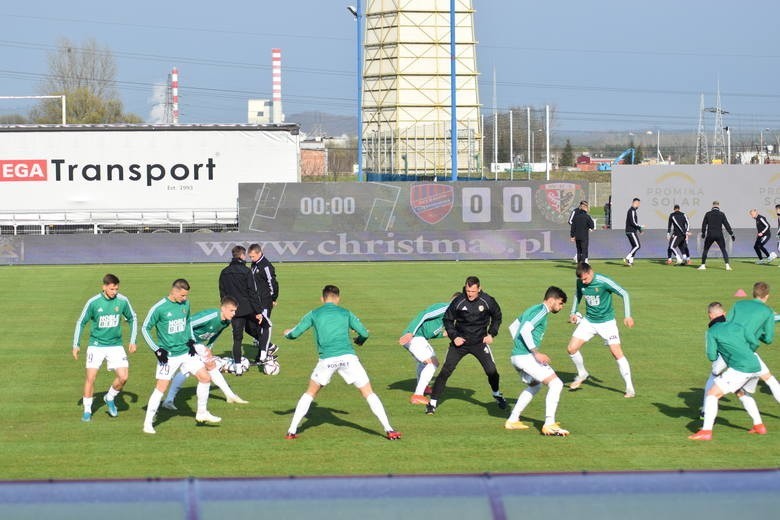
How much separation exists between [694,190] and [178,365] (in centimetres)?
3982

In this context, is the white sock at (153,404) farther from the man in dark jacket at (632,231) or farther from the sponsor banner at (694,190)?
the sponsor banner at (694,190)

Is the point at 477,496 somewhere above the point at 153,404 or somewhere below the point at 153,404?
above

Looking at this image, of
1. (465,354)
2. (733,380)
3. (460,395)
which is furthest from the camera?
(460,395)

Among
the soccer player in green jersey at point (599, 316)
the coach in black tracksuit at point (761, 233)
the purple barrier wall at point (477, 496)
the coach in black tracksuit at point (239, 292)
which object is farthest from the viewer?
the coach in black tracksuit at point (761, 233)

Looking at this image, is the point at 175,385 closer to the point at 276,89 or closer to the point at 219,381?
the point at 219,381

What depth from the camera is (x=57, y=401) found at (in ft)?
50.0

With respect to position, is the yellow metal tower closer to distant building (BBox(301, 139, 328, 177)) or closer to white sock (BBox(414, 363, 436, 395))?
distant building (BBox(301, 139, 328, 177))

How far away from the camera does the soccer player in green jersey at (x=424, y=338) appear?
14594 mm

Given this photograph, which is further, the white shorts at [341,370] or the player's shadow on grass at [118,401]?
the player's shadow on grass at [118,401]

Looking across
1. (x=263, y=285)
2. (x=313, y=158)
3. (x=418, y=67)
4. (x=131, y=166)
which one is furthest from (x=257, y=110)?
(x=263, y=285)

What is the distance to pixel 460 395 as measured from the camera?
1574 cm

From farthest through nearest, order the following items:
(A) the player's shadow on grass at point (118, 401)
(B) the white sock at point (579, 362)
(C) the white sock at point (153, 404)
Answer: (B) the white sock at point (579, 362)
(A) the player's shadow on grass at point (118, 401)
(C) the white sock at point (153, 404)

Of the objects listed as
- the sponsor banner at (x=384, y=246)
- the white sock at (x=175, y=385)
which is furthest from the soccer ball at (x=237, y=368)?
the sponsor banner at (x=384, y=246)

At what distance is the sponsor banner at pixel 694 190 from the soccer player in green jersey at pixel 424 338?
3409cm
